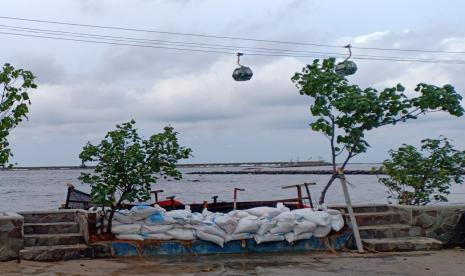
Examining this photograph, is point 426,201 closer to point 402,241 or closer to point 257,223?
point 402,241

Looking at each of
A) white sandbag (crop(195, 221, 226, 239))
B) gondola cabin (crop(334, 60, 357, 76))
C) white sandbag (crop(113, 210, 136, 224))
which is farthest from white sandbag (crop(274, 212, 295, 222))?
gondola cabin (crop(334, 60, 357, 76))

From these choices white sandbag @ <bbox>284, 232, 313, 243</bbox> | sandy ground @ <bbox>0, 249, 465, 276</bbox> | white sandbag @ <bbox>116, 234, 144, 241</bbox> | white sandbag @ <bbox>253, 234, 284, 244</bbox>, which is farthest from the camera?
white sandbag @ <bbox>284, 232, 313, 243</bbox>

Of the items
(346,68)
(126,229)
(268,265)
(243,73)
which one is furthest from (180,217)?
(346,68)

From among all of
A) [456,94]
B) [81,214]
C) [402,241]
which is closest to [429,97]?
[456,94]

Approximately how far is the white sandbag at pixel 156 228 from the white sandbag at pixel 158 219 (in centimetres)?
6

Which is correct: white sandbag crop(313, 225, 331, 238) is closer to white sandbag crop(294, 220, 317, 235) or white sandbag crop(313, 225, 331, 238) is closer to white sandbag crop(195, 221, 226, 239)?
white sandbag crop(294, 220, 317, 235)

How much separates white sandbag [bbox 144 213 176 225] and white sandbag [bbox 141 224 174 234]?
6 centimetres

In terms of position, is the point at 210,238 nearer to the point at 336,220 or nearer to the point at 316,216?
the point at 316,216

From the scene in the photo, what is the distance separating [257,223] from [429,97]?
3537mm

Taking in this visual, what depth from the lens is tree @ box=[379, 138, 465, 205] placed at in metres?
12.6

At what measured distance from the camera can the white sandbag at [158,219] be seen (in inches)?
388

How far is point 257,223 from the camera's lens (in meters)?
9.98

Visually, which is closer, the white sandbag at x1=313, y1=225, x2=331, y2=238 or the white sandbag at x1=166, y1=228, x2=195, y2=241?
the white sandbag at x1=166, y1=228, x2=195, y2=241

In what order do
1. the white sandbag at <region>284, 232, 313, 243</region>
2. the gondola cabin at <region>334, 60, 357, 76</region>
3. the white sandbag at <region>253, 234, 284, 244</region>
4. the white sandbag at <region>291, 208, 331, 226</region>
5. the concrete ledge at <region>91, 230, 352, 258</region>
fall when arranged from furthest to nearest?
the gondola cabin at <region>334, 60, 357, 76</region>, the white sandbag at <region>291, 208, 331, 226</region>, the white sandbag at <region>284, 232, 313, 243</region>, the white sandbag at <region>253, 234, 284, 244</region>, the concrete ledge at <region>91, 230, 352, 258</region>
